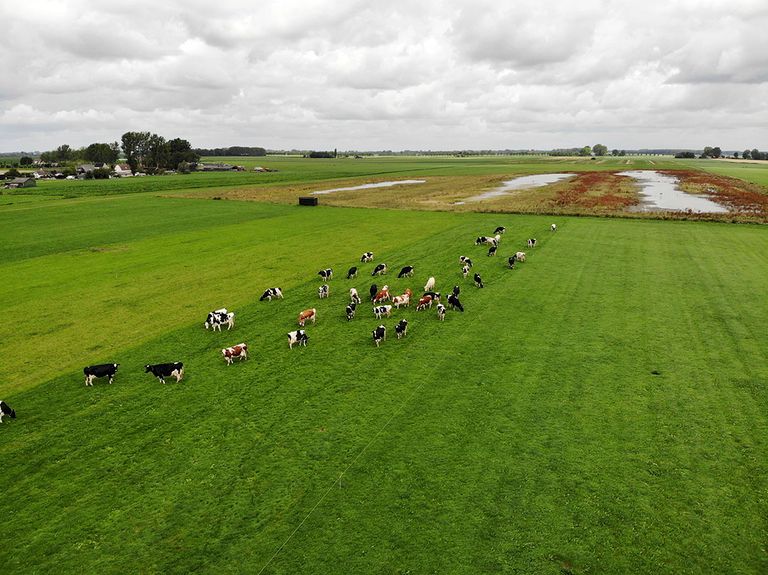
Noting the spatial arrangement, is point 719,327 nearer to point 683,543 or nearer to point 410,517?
point 683,543

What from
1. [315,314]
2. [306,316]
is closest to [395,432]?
[306,316]

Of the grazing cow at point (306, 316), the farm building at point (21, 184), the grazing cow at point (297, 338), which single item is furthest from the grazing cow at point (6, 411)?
the farm building at point (21, 184)

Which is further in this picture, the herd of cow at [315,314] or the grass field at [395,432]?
the herd of cow at [315,314]

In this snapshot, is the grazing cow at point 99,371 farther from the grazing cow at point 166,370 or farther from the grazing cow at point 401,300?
the grazing cow at point 401,300

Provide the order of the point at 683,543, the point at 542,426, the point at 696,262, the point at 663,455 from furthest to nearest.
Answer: the point at 696,262 < the point at 542,426 < the point at 663,455 < the point at 683,543

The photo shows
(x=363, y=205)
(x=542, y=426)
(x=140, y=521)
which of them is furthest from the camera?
(x=363, y=205)

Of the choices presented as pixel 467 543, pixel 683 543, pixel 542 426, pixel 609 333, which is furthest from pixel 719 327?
pixel 467 543

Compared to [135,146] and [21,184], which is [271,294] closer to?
[21,184]
